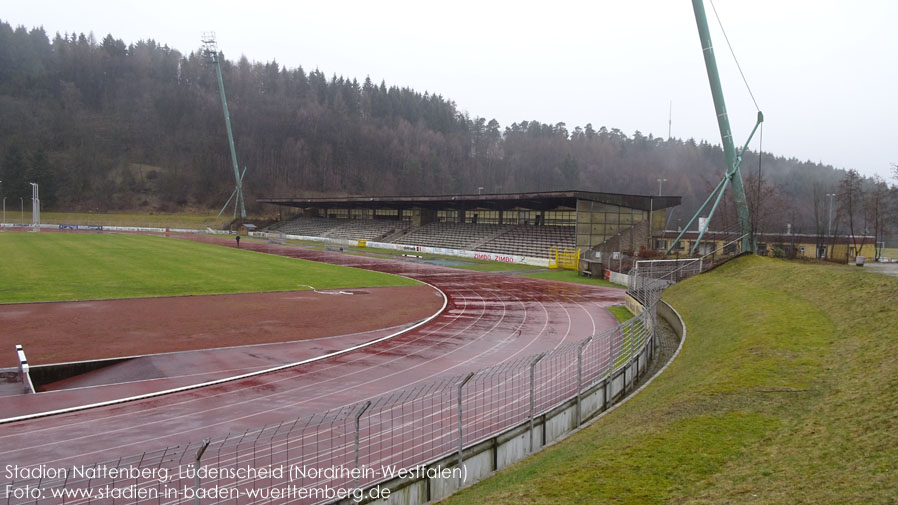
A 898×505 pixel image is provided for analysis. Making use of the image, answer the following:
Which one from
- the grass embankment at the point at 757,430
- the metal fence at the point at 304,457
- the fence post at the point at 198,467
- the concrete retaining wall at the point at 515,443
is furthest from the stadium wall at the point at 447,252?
the fence post at the point at 198,467

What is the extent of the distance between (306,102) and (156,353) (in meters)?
162

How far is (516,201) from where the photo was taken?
58.4 m

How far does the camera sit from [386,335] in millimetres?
20000

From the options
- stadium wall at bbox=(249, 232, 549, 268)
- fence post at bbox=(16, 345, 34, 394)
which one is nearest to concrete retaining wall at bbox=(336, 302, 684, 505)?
fence post at bbox=(16, 345, 34, 394)

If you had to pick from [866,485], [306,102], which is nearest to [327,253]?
[866,485]

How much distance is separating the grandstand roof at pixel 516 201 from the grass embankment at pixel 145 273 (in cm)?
1932

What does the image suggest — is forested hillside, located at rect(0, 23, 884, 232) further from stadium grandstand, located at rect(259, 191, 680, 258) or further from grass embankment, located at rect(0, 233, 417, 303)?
grass embankment, located at rect(0, 233, 417, 303)

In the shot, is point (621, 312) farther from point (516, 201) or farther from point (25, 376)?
point (516, 201)

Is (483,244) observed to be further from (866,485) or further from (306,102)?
(306,102)

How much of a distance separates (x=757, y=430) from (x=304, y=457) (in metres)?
7.06

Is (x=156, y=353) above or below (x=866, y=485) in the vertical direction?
below

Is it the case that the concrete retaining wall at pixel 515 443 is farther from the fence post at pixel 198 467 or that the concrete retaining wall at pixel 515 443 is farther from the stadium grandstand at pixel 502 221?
the stadium grandstand at pixel 502 221

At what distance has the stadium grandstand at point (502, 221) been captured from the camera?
51.0 meters

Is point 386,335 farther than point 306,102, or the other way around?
point 306,102
